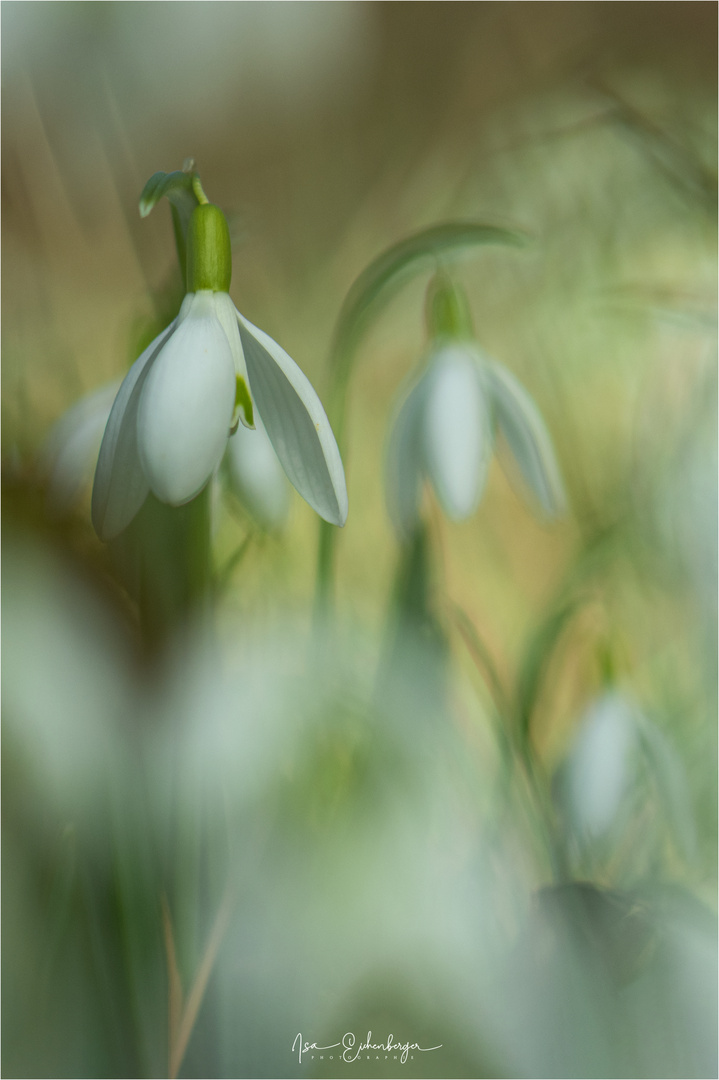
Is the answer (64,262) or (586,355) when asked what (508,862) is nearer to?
(586,355)

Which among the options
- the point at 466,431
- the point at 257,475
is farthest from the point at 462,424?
the point at 257,475

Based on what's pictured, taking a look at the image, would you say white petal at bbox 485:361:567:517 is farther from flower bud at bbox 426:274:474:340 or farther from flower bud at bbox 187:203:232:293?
flower bud at bbox 187:203:232:293

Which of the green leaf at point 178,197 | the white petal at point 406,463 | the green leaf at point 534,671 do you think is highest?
the green leaf at point 178,197

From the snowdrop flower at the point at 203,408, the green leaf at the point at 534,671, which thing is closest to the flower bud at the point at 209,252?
the snowdrop flower at the point at 203,408

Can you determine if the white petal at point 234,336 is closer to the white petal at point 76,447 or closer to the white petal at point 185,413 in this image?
the white petal at point 185,413

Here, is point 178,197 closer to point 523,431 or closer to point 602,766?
point 523,431

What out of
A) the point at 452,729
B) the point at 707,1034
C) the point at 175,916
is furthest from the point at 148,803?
the point at 707,1034

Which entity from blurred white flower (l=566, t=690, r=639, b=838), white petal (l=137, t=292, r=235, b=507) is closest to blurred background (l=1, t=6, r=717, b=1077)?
blurred white flower (l=566, t=690, r=639, b=838)
